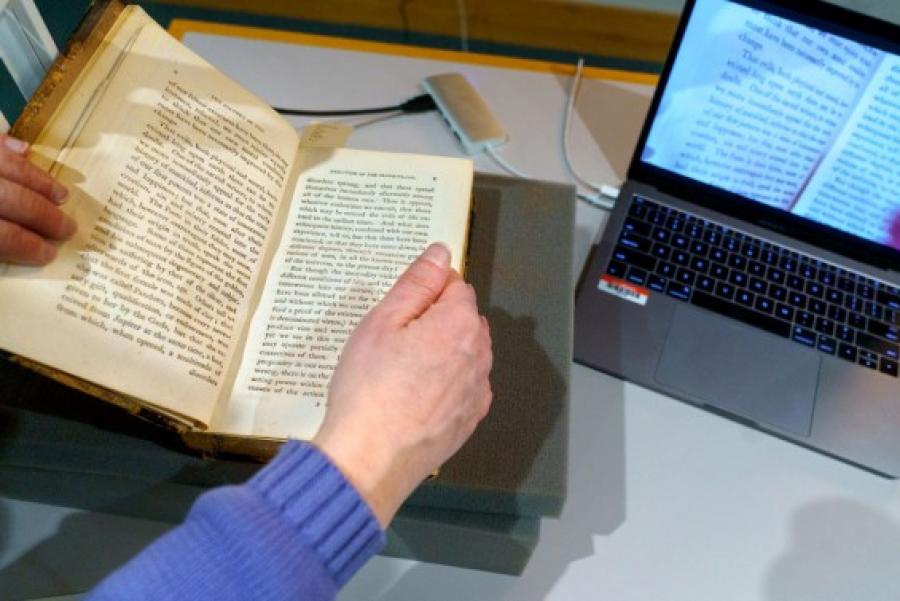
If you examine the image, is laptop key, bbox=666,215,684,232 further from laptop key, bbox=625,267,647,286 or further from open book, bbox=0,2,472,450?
open book, bbox=0,2,472,450

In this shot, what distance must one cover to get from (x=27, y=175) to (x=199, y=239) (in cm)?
10

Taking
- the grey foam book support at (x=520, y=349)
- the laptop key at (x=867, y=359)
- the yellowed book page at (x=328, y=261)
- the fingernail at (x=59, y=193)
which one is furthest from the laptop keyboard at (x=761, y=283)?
the fingernail at (x=59, y=193)

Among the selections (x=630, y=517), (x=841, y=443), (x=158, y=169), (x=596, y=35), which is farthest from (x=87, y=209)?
(x=596, y=35)

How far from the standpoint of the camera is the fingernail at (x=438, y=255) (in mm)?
460

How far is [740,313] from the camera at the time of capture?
0.65 meters

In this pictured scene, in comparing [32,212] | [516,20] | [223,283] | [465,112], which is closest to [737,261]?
[465,112]

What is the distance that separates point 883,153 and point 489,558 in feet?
1.59

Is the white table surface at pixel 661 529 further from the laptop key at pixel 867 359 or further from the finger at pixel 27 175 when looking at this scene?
the finger at pixel 27 175

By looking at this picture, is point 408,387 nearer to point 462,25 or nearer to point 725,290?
point 725,290

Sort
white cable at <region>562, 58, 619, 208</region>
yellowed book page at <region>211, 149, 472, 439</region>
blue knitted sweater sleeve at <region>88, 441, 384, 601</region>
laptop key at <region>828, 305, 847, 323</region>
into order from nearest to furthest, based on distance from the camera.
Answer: blue knitted sweater sleeve at <region>88, 441, 384, 601</region> < yellowed book page at <region>211, 149, 472, 439</region> < laptop key at <region>828, 305, 847, 323</region> < white cable at <region>562, 58, 619, 208</region>

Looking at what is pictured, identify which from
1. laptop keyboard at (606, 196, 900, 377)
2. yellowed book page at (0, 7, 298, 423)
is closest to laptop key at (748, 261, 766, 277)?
laptop keyboard at (606, 196, 900, 377)

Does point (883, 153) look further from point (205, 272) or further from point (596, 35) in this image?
point (596, 35)

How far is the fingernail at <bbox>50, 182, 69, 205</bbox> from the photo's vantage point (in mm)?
410

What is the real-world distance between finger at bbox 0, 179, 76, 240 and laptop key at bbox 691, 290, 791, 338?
0.52 meters
